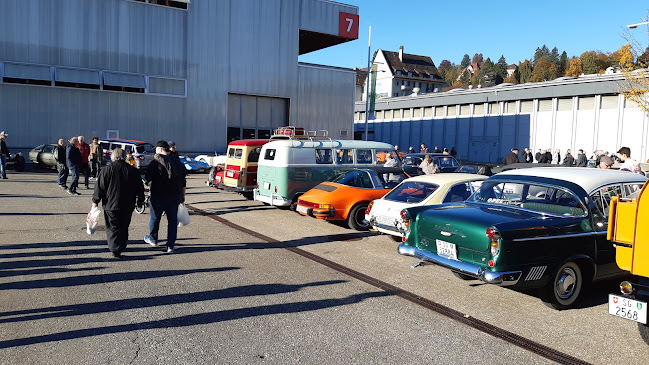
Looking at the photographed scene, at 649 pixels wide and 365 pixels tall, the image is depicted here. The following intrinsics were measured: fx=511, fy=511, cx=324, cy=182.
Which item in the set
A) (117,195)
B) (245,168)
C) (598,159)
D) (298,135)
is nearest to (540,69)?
(598,159)

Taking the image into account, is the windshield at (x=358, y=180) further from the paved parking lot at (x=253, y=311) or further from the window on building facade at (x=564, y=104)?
the window on building facade at (x=564, y=104)

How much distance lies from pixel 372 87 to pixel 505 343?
38169 mm

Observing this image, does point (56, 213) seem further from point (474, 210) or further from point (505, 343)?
point (505, 343)

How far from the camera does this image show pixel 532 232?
18.5 ft

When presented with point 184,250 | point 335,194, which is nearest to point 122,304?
point 184,250

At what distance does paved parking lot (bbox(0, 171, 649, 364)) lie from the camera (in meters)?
4.54

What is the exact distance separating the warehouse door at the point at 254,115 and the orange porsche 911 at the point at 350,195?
24508 millimetres

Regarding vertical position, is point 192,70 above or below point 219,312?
above

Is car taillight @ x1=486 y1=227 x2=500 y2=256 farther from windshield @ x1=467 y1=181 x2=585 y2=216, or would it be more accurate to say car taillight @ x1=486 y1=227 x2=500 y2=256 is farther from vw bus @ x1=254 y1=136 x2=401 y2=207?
vw bus @ x1=254 y1=136 x2=401 y2=207

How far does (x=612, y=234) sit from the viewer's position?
4.78 metres

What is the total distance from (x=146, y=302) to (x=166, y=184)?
108 inches

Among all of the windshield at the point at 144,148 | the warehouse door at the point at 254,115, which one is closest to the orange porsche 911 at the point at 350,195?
the windshield at the point at 144,148

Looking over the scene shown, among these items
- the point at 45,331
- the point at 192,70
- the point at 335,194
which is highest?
the point at 192,70

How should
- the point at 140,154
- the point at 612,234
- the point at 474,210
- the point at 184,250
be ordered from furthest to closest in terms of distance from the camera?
the point at 140,154 < the point at 184,250 < the point at 474,210 < the point at 612,234
